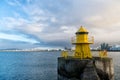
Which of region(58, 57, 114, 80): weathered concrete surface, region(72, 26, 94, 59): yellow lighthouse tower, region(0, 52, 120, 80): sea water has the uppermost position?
region(72, 26, 94, 59): yellow lighthouse tower

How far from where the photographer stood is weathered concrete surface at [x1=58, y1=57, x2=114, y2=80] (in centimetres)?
1859

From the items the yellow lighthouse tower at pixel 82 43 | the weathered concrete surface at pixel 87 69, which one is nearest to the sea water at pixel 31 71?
the yellow lighthouse tower at pixel 82 43

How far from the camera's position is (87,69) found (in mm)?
18656

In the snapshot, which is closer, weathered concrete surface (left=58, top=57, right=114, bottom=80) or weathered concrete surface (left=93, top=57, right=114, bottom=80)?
weathered concrete surface (left=58, top=57, right=114, bottom=80)

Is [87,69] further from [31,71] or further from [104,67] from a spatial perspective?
[31,71]

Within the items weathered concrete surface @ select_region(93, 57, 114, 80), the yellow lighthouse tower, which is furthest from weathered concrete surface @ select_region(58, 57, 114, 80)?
the yellow lighthouse tower

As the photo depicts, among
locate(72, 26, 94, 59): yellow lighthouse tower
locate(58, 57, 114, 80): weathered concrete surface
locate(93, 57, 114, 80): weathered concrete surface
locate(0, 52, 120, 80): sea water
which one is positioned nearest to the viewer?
→ locate(58, 57, 114, 80): weathered concrete surface

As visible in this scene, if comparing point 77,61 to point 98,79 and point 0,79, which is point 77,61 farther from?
point 0,79

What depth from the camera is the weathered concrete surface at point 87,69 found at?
18.6m

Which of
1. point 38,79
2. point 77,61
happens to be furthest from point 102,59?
point 38,79

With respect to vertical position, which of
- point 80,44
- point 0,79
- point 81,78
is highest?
point 80,44

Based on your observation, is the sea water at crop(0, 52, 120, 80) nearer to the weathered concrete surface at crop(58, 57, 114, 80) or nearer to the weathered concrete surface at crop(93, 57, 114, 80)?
the weathered concrete surface at crop(93, 57, 114, 80)

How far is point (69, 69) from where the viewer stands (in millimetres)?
19438

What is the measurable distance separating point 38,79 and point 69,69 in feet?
49.6
